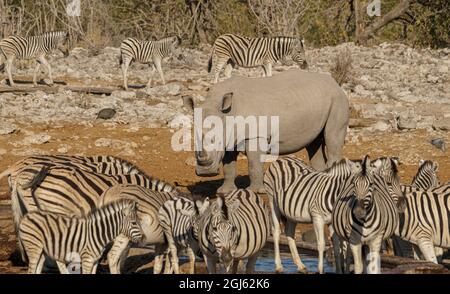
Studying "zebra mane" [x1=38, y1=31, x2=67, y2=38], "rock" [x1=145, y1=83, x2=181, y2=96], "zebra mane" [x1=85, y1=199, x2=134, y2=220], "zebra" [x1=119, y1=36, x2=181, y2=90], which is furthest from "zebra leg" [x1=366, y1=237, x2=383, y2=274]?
"zebra mane" [x1=38, y1=31, x2=67, y2=38]

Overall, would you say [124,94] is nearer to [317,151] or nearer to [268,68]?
[268,68]

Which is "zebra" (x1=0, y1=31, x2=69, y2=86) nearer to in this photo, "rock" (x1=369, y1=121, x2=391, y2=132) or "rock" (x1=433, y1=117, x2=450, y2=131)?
"rock" (x1=369, y1=121, x2=391, y2=132)

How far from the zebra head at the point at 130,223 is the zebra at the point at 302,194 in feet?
4.23

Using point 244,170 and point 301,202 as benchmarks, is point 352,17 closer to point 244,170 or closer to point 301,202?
point 244,170

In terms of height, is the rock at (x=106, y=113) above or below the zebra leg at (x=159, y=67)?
below

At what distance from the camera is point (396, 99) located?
2014 cm

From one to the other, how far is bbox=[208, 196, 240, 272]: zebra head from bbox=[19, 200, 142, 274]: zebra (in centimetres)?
94

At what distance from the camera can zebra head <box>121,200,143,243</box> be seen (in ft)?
29.4

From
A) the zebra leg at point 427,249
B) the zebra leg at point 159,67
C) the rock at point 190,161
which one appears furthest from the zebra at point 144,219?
the zebra leg at point 159,67

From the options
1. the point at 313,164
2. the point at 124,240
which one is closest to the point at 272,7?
the point at 313,164

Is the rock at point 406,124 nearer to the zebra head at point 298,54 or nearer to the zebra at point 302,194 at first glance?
the zebra head at point 298,54

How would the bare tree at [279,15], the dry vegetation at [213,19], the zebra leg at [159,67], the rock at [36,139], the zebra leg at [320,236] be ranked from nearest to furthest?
1. the zebra leg at [320,236]
2. the rock at [36,139]
3. the zebra leg at [159,67]
4. the bare tree at [279,15]
5. the dry vegetation at [213,19]

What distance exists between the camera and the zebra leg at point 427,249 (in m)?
9.65
